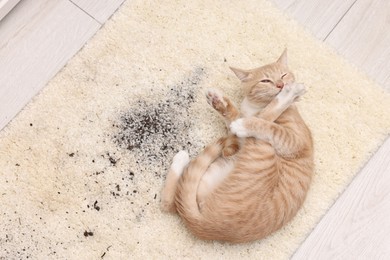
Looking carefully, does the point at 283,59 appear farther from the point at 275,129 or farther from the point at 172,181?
the point at 172,181

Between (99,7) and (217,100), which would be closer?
(217,100)

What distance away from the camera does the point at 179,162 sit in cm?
149

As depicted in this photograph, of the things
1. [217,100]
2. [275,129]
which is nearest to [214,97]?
[217,100]

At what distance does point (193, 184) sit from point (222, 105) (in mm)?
257

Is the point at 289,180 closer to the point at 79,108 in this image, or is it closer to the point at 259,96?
the point at 259,96

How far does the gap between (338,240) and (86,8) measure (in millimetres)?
1108

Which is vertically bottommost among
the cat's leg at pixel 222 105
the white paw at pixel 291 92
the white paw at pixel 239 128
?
the cat's leg at pixel 222 105

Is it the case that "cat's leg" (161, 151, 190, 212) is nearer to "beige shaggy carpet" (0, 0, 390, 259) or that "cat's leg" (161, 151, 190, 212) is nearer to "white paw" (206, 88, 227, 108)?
"beige shaggy carpet" (0, 0, 390, 259)

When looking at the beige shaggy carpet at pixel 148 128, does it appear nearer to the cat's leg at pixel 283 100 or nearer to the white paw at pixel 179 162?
the white paw at pixel 179 162

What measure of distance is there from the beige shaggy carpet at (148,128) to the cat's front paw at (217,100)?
0.10 metres

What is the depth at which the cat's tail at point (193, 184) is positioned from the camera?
139 cm

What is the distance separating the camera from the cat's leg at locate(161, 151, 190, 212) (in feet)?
4.82

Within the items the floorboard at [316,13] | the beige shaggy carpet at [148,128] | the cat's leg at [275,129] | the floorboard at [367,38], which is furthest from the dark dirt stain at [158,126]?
the floorboard at [367,38]

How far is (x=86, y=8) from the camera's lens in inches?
63.9
